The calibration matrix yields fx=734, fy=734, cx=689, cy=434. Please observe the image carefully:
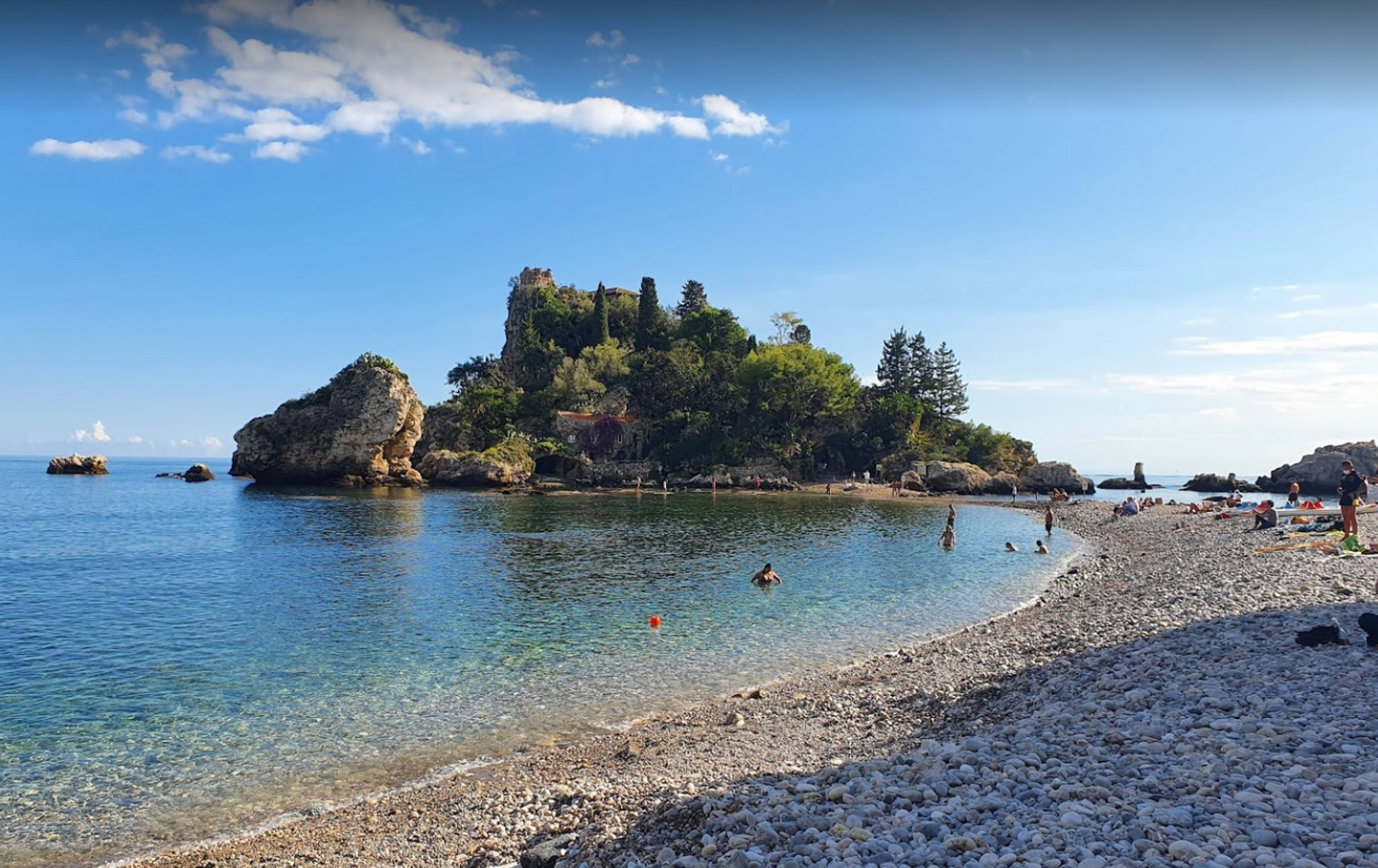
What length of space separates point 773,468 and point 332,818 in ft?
276

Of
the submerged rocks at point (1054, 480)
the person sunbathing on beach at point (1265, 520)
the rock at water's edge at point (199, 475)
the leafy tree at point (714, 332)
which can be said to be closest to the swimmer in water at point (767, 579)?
the person sunbathing on beach at point (1265, 520)

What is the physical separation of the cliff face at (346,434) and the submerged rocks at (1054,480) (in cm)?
7441

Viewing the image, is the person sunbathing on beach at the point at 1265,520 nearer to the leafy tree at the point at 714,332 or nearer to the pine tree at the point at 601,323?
Answer: the leafy tree at the point at 714,332

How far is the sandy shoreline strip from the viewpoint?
6754 millimetres

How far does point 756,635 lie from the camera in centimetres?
2095

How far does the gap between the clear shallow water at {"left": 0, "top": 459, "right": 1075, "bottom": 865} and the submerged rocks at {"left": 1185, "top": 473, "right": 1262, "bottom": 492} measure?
2681 inches

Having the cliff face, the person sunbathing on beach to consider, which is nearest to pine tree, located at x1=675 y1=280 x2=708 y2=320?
the cliff face

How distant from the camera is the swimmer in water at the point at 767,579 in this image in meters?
28.4

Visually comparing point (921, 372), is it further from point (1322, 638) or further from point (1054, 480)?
point (1322, 638)

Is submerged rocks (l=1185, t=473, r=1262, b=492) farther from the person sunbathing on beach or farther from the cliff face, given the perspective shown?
the cliff face

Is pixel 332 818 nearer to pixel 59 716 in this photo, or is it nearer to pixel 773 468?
pixel 59 716

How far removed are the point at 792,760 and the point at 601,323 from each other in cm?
10565

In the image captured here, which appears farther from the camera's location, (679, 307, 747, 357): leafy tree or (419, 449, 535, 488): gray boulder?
(679, 307, 747, 357): leafy tree

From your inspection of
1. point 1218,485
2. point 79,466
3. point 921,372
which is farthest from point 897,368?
point 79,466
